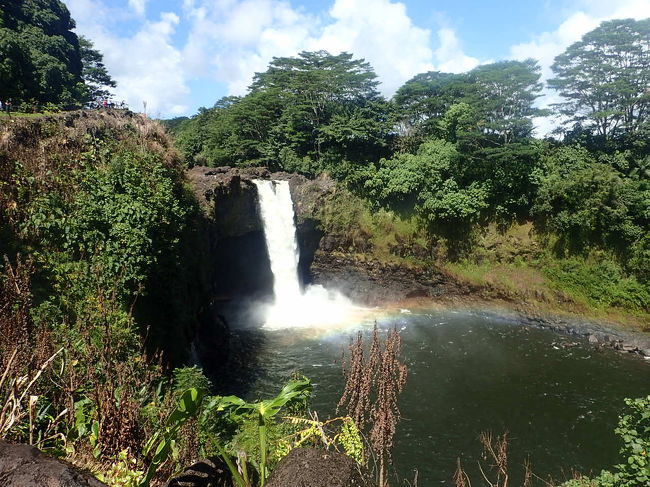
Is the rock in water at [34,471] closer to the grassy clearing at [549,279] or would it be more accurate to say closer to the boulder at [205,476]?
the boulder at [205,476]

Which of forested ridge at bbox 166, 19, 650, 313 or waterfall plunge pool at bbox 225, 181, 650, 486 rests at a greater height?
→ forested ridge at bbox 166, 19, 650, 313

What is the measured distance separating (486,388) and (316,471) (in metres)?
14.2

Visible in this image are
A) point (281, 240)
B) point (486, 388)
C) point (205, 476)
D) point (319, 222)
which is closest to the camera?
point (205, 476)

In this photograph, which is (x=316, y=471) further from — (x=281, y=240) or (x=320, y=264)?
(x=320, y=264)

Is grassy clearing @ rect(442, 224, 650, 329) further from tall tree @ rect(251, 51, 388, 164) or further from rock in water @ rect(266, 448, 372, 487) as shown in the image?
rock in water @ rect(266, 448, 372, 487)

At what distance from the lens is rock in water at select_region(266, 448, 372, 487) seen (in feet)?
9.55

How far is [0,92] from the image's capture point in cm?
2112

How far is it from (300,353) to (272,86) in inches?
998

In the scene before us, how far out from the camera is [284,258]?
85.8 feet

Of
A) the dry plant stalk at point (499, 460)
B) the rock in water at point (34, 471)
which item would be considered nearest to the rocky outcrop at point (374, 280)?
the dry plant stalk at point (499, 460)

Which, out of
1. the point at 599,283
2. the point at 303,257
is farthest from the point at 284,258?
the point at 599,283

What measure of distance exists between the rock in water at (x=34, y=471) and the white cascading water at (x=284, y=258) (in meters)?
22.2

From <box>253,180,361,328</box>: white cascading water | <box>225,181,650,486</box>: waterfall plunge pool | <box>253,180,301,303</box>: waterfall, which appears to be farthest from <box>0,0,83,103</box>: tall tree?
<box>225,181,650,486</box>: waterfall plunge pool

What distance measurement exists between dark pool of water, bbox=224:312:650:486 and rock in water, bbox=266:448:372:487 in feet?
29.1
